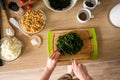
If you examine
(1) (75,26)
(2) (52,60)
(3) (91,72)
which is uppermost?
(1) (75,26)

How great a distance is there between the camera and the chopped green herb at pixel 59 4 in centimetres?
93

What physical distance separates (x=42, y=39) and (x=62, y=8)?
0.16m

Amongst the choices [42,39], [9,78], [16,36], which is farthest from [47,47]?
[9,78]

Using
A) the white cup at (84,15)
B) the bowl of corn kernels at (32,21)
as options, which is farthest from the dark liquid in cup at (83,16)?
the bowl of corn kernels at (32,21)

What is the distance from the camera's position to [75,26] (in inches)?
37.4

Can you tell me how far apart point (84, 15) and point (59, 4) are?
12 centimetres

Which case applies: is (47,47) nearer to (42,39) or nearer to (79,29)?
(42,39)

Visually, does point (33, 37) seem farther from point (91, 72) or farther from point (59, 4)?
point (91, 72)

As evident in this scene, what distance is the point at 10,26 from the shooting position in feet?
3.03

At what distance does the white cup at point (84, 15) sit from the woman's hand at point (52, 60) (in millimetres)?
185

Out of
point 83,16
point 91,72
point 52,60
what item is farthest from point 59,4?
point 91,72

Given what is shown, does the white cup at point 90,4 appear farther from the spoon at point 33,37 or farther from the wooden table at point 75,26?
the spoon at point 33,37

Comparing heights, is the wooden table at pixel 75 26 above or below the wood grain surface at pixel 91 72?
above

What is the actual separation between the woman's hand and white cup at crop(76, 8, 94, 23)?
0.18 meters
